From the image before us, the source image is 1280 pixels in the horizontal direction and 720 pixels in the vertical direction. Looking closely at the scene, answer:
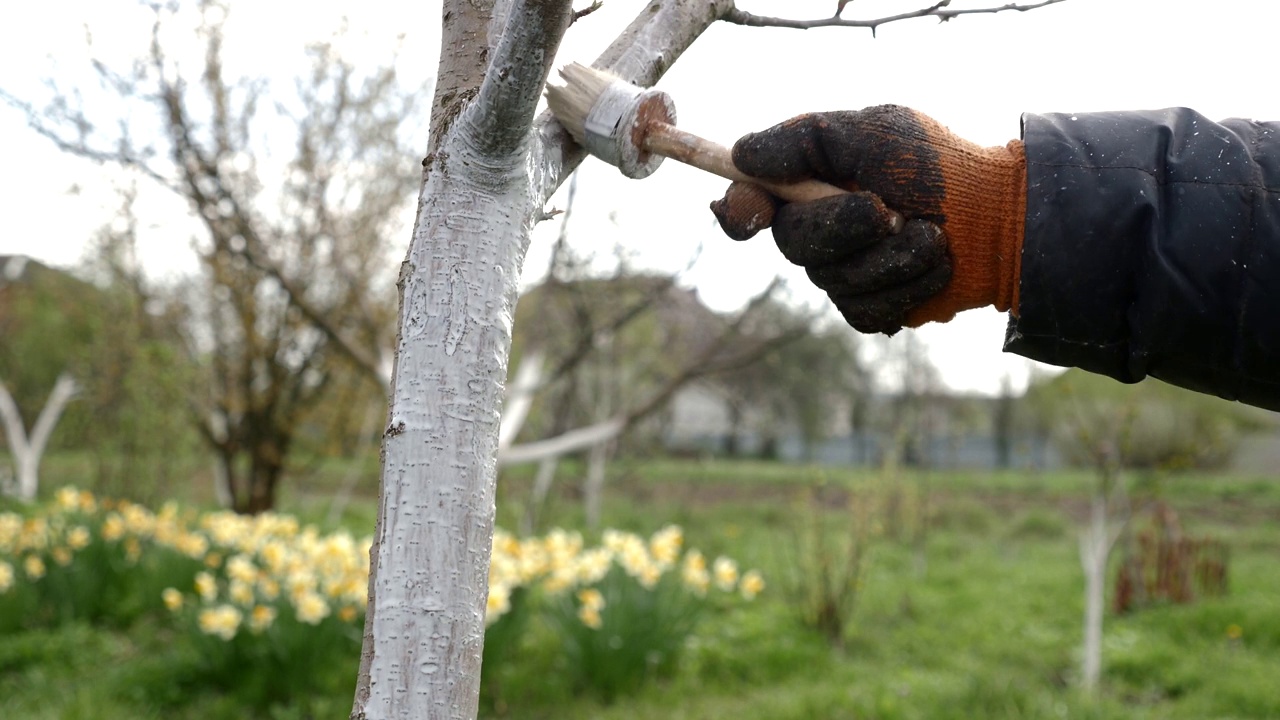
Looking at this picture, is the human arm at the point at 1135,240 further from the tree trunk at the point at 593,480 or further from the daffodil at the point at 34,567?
the tree trunk at the point at 593,480

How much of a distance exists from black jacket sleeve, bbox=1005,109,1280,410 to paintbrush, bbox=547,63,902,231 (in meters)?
0.32

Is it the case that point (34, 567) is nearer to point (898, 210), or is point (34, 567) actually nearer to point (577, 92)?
point (577, 92)

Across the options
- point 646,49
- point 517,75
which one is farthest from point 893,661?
point 517,75

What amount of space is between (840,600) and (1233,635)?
2.33 m

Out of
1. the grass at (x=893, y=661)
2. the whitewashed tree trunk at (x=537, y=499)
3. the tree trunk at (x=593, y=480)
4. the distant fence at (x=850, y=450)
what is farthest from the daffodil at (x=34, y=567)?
the distant fence at (x=850, y=450)

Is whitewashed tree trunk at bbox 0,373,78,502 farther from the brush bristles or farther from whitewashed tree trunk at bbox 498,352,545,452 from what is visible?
the brush bristles

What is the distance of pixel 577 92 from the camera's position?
1401 mm

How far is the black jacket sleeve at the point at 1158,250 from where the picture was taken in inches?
48.9

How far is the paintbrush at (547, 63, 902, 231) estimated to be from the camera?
54.5 inches

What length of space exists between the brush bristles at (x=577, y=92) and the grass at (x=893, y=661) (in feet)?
10.9

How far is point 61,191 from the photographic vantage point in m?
5.74

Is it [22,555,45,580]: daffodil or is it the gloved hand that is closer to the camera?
the gloved hand

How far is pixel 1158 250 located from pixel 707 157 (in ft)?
2.14

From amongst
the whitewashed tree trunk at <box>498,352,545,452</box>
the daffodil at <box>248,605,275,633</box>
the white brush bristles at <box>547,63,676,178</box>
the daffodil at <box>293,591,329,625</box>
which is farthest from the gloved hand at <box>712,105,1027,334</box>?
the daffodil at <box>248,605,275,633</box>
